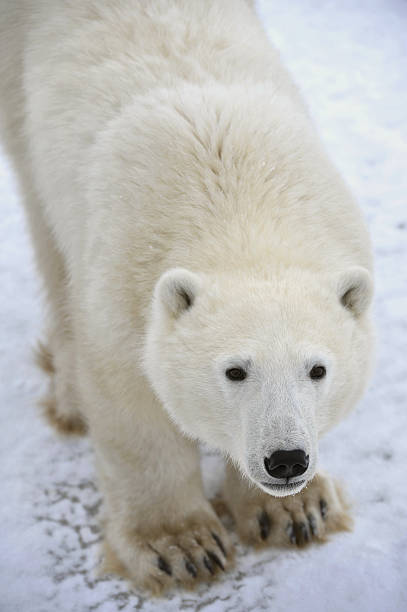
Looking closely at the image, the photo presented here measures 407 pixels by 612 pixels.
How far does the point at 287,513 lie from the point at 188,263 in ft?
4.92

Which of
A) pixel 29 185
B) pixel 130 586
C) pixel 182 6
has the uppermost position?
pixel 182 6

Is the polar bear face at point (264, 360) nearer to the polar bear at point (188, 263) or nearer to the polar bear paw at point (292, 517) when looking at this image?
the polar bear at point (188, 263)

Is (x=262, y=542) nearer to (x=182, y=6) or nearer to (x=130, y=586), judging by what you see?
(x=130, y=586)

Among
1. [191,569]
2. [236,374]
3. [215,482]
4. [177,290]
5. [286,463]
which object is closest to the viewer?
[286,463]

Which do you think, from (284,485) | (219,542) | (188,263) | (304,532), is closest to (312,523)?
(304,532)

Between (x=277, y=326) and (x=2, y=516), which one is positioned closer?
(x=277, y=326)

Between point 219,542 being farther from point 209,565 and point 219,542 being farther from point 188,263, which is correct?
point 188,263

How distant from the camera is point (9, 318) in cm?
494

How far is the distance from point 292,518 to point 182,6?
A: 2.66 metres

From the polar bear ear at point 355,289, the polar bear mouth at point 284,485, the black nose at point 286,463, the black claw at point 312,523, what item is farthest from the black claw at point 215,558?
the polar bear ear at point 355,289

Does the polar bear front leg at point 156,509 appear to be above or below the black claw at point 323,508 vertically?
above

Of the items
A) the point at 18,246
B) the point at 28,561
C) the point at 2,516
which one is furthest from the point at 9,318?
the point at 28,561

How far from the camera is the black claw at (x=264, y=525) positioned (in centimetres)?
350

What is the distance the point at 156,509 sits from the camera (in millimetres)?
3434
